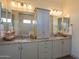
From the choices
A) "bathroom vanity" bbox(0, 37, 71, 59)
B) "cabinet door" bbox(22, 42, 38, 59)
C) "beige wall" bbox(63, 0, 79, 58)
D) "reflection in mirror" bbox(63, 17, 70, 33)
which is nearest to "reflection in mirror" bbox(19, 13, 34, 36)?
"bathroom vanity" bbox(0, 37, 71, 59)

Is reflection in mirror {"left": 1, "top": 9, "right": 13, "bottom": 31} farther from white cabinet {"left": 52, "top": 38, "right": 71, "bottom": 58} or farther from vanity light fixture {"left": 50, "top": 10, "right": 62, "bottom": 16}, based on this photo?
vanity light fixture {"left": 50, "top": 10, "right": 62, "bottom": 16}

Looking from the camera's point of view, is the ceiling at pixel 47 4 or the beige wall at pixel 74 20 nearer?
the ceiling at pixel 47 4

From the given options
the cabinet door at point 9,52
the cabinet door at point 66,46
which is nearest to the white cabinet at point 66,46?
the cabinet door at point 66,46

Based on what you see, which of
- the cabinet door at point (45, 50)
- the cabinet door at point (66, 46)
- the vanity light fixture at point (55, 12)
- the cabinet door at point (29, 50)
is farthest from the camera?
the vanity light fixture at point (55, 12)

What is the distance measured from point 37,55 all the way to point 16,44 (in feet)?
2.75

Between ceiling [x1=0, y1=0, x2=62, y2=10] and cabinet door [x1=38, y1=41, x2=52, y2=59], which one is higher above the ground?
ceiling [x1=0, y1=0, x2=62, y2=10]

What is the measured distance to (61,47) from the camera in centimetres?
458

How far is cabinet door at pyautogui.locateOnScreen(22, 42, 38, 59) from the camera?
3.51 meters

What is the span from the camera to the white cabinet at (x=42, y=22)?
3992mm

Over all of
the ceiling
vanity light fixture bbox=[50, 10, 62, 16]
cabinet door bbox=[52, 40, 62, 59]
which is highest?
the ceiling

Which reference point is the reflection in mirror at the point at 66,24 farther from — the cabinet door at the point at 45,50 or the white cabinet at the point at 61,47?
the cabinet door at the point at 45,50

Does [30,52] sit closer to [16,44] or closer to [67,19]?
[16,44]

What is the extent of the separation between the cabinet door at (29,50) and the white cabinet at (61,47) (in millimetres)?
856

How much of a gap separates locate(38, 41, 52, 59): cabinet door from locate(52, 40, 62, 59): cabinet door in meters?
0.22
